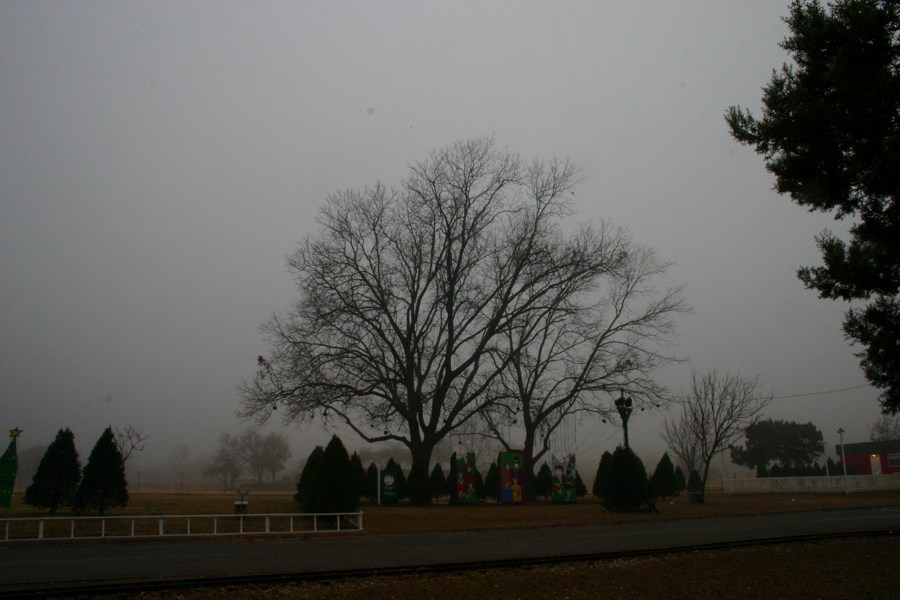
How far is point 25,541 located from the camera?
16.8m

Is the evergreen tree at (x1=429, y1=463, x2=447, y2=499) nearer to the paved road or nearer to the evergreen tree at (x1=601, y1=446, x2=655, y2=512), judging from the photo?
the evergreen tree at (x1=601, y1=446, x2=655, y2=512)

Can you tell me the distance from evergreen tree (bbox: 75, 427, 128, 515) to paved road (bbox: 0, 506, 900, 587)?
190 inches

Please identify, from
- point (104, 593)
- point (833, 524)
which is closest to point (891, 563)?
point (833, 524)

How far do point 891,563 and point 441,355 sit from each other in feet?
71.2

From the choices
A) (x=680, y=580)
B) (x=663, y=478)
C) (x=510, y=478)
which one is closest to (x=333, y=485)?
(x=680, y=580)

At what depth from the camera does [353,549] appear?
16.7m

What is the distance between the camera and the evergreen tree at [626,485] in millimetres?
27672

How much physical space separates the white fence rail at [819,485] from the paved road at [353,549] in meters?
22.0

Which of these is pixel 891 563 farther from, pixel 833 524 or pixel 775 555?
pixel 833 524

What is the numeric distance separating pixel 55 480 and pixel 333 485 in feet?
28.2

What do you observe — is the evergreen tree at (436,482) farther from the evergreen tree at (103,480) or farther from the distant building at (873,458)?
the distant building at (873,458)

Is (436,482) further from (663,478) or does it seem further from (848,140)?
(848,140)

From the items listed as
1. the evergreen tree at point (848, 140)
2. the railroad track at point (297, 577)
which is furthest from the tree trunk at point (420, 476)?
the evergreen tree at point (848, 140)

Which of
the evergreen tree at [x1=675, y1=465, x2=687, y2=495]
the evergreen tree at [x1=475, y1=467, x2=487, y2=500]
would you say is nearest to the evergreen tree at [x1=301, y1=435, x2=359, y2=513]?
the evergreen tree at [x1=475, y1=467, x2=487, y2=500]
